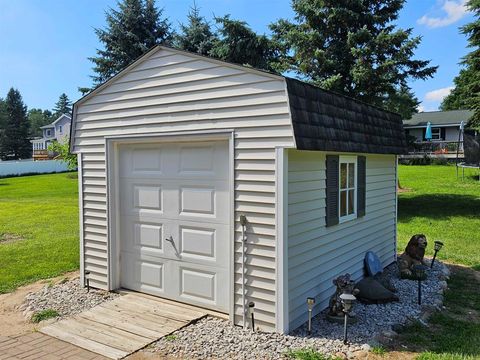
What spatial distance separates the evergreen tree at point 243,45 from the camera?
14.6 metres

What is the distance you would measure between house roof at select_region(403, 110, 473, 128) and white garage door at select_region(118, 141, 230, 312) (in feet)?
101

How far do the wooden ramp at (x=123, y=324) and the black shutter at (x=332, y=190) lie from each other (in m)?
2.03

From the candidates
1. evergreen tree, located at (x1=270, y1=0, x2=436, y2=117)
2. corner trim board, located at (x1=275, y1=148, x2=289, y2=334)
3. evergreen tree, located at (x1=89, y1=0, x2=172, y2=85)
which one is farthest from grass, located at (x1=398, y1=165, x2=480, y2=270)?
evergreen tree, located at (x1=89, y1=0, x2=172, y2=85)

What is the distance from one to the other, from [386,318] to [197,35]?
1618 cm

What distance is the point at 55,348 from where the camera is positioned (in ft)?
13.1

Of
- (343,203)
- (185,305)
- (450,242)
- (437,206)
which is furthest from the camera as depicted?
(437,206)

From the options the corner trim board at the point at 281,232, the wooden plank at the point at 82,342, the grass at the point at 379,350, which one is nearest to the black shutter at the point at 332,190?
the corner trim board at the point at 281,232

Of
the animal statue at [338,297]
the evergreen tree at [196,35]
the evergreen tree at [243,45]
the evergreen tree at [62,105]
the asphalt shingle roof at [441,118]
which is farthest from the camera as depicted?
the evergreen tree at [62,105]

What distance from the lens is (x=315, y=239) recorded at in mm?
4773

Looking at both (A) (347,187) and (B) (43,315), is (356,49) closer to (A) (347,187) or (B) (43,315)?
(A) (347,187)

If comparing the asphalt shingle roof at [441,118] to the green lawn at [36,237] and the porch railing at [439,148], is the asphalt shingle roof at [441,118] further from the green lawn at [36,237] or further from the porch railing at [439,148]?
the green lawn at [36,237]

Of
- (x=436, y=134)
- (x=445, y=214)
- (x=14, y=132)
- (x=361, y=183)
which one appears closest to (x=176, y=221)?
(x=361, y=183)

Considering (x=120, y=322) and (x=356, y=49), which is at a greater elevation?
(x=356, y=49)

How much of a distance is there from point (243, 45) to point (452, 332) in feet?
42.7
